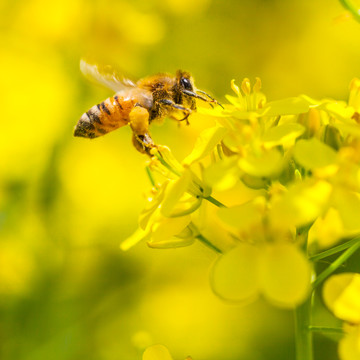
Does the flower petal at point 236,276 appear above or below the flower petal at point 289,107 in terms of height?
below

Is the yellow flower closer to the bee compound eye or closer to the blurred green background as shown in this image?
the blurred green background

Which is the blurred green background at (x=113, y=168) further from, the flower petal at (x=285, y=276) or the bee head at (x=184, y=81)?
the flower petal at (x=285, y=276)

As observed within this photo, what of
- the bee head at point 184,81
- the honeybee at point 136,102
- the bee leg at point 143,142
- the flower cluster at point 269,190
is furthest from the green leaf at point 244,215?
the bee head at point 184,81

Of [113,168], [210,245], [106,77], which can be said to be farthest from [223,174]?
[113,168]

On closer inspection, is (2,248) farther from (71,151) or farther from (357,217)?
(357,217)

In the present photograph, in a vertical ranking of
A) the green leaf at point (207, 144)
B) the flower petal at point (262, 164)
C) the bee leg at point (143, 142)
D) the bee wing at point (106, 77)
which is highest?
the bee wing at point (106, 77)

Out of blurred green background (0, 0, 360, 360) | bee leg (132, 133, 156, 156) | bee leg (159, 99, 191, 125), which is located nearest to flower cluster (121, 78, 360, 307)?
bee leg (132, 133, 156, 156)
